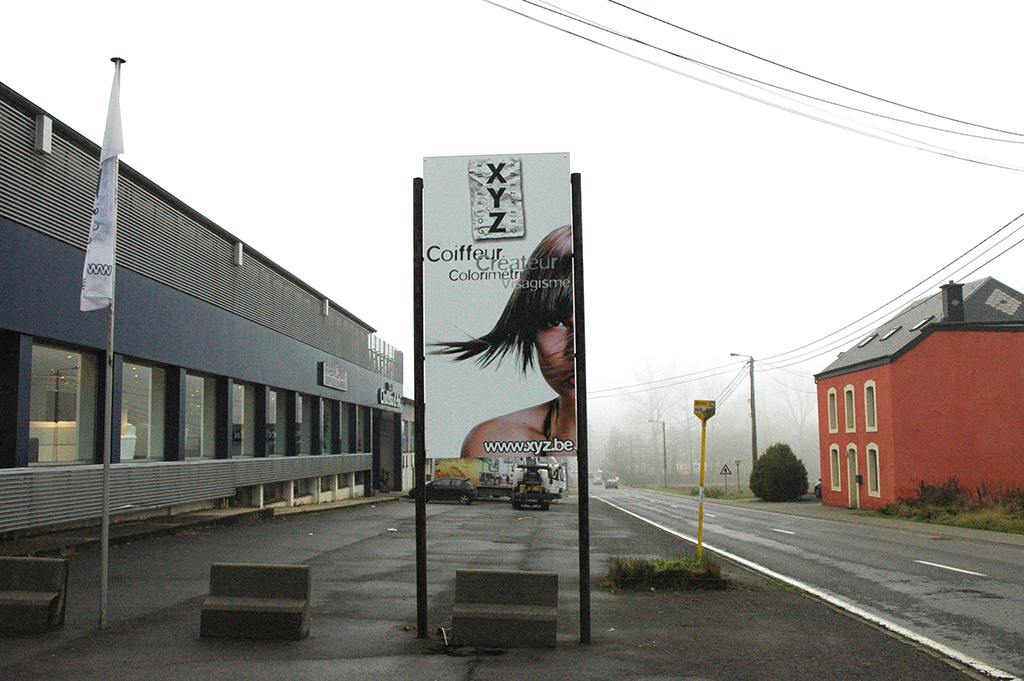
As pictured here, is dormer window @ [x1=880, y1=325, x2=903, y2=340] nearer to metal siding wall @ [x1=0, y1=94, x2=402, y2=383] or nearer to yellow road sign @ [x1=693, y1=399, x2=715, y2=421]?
metal siding wall @ [x1=0, y1=94, x2=402, y2=383]

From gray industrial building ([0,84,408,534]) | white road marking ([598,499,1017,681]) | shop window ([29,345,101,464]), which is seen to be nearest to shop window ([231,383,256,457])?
gray industrial building ([0,84,408,534])

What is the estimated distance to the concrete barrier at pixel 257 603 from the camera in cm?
773

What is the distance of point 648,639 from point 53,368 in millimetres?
15382

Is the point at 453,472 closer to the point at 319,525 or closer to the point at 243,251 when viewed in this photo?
the point at 243,251

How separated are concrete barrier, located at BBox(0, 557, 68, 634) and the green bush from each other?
161ft

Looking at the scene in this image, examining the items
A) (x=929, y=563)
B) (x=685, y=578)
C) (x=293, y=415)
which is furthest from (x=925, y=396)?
(x=685, y=578)

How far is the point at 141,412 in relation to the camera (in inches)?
886

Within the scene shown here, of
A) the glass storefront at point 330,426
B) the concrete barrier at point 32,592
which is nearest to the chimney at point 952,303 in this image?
the glass storefront at point 330,426

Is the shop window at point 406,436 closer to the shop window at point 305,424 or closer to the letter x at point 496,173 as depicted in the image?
the shop window at point 305,424

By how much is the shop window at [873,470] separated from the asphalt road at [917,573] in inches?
562

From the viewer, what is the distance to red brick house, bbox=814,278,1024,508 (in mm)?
37844

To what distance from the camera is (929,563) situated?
16000 millimetres

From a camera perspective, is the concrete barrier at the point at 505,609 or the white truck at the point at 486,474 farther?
the white truck at the point at 486,474

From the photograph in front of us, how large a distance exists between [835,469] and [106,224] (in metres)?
45.0
